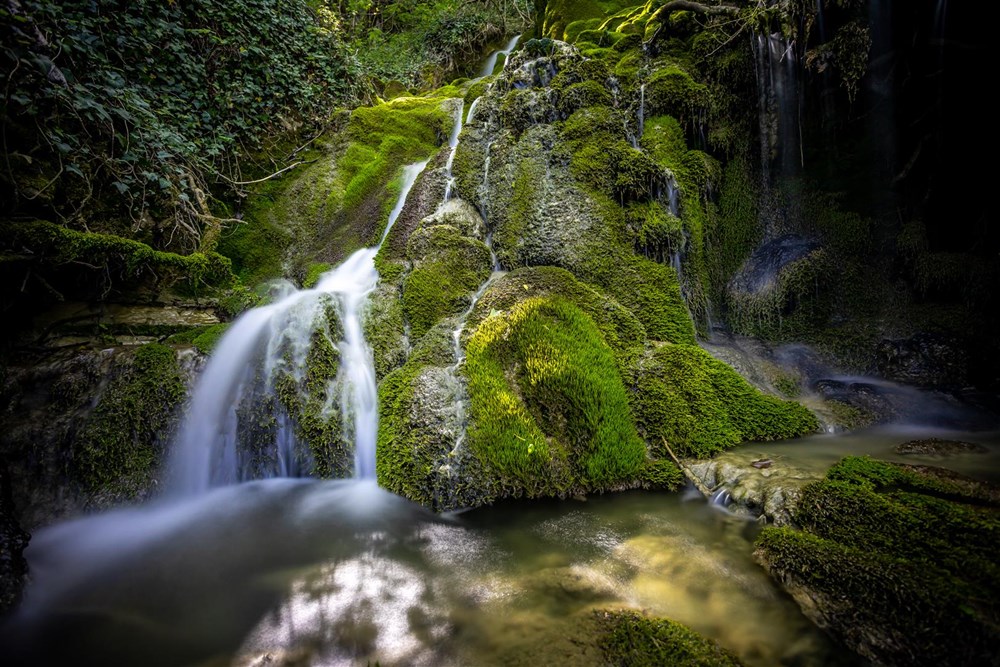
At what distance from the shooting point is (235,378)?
4531 millimetres

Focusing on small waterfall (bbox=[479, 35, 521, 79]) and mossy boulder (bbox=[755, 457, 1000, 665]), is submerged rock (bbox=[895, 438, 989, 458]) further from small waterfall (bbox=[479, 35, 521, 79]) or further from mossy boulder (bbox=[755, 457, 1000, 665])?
small waterfall (bbox=[479, 35, 521, 79])

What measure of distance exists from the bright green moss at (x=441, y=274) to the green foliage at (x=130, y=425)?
2724 mm

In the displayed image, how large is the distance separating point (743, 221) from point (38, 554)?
9056 millimetres

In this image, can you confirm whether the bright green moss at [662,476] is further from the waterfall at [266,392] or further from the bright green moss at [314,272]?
the bright green moss at [314,272]

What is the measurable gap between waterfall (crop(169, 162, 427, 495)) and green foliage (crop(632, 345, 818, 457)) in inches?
118

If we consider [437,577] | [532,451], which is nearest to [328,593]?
[437,577]

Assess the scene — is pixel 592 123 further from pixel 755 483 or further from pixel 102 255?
pixel 102 255

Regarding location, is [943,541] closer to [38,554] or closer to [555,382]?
[555,382]

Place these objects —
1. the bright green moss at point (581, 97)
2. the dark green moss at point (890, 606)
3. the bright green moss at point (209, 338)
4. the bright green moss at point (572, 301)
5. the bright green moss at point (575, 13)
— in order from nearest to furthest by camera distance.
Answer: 1. the dark green moss at point (890, 606)
2. the bright green moss at point (209, 338)
3. the bright green moss at point (572, 301)
4. the bright green moss at point (581, 97)
5. the bright green moss at point (575, 13)

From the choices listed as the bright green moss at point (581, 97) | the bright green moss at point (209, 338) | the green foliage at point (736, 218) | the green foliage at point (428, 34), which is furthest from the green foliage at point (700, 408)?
the green foliage at point (428, 34)

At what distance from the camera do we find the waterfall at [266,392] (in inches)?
166

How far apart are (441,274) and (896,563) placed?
16.0 ft

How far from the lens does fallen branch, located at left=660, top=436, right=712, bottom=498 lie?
3520mm

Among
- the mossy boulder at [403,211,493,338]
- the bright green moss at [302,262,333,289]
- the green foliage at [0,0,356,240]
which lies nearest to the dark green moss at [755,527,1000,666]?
the mossy boulder at [403,211,493,338]
